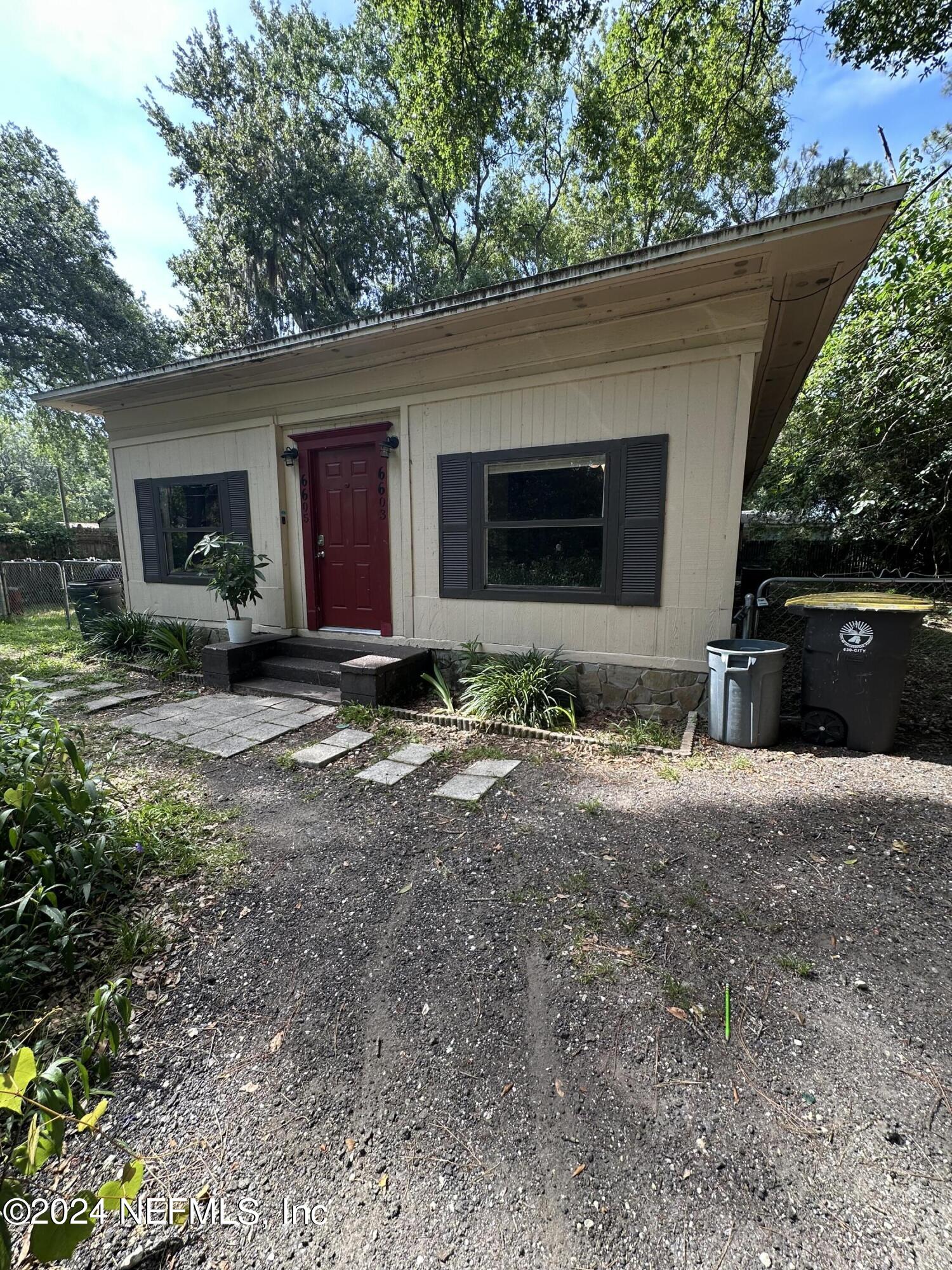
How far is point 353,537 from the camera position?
552cm

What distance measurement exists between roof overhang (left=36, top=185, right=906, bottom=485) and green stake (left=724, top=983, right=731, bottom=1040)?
3622 millimetres

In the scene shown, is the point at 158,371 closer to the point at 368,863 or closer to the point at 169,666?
the point at 169,666

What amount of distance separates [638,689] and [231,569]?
4.09 meters

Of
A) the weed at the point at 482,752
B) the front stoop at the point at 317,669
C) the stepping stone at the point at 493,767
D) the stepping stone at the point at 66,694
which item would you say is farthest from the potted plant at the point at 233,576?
the stepping stone at the point at 493,767

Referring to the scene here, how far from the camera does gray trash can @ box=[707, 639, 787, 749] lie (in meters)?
3.42

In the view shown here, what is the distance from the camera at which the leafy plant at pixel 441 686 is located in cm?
443

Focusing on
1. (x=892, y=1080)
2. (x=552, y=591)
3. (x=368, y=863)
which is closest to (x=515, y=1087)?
(x=892, y=1080)

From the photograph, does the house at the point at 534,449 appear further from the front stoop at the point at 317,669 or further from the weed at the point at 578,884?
the weed at the point at 578,884

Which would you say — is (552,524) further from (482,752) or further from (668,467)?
(482,752)

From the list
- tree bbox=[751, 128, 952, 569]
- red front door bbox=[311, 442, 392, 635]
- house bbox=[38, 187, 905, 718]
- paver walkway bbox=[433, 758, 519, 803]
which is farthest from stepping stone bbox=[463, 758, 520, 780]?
tree bbox=[751, 128, 952, 569]

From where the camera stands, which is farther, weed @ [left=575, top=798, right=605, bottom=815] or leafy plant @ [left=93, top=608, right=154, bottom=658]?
leafy plant @ [left=93, top=608, right=154, bottom=658]

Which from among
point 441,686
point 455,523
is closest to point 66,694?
point 441,686

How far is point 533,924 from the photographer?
1.97 metres

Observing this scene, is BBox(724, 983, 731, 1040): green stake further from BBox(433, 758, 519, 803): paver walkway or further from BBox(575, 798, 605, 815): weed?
BBox(433, 758, 519, 803): paver walkway
